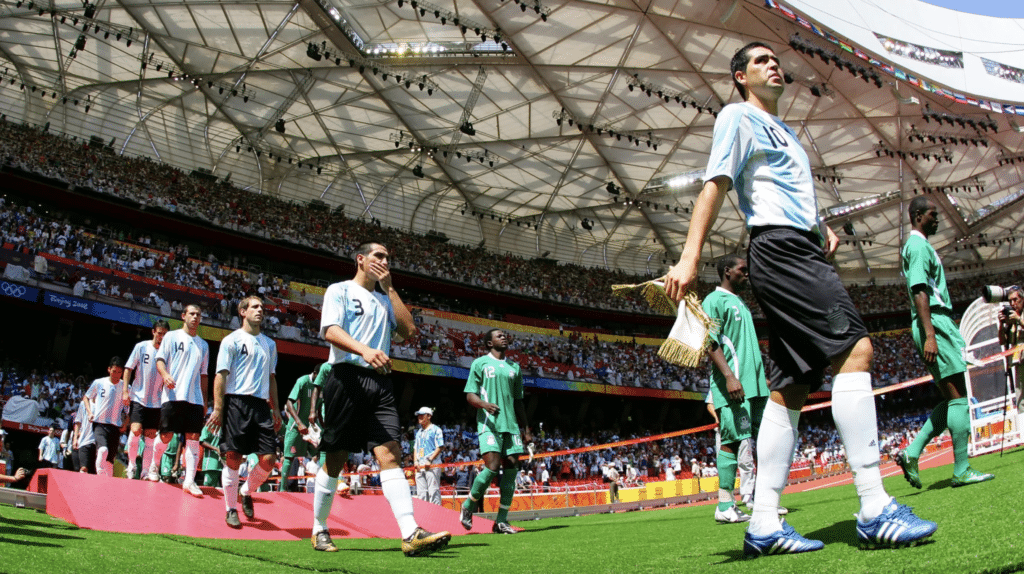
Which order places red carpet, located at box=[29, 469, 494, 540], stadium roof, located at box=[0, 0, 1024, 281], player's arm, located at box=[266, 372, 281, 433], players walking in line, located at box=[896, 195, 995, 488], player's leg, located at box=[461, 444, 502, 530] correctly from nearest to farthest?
players walking in line, located at box=[896, 195, 995, 488], red carpet, located at box=[29, 469, 494, 540], player's arm, located at box=[266, 372, 281, 433], player's leg, located at box=[461, 444, 502, 530], stadium roof, located at box=[0, 0, 1024, 281]

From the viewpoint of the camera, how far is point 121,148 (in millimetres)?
32812

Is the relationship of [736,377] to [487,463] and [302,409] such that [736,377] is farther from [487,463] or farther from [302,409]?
[302,409]

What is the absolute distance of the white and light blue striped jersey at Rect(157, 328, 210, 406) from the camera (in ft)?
24.2

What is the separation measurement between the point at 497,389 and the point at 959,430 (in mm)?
3761

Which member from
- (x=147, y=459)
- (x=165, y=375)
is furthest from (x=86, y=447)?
(x=165, y=375)

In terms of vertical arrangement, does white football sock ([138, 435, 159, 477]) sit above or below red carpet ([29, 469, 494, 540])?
above

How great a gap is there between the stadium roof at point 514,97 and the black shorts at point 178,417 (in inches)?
772

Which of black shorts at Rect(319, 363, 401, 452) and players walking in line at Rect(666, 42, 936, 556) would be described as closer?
players walking in line at Rect(666, 42, 936, 556)

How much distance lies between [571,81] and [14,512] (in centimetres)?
2632

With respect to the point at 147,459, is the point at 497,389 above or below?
above

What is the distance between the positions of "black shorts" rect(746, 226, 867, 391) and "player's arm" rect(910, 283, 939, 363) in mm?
2331

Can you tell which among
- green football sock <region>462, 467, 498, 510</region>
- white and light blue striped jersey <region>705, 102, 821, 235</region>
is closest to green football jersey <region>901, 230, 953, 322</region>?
white and light blue striped jersey <region>705, 102, 821, 235</region>

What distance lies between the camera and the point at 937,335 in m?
5.12

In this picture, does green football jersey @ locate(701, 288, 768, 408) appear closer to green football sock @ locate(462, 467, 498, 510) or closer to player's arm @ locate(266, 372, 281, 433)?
green football sock @ locate(462, 467, 498, 510)
